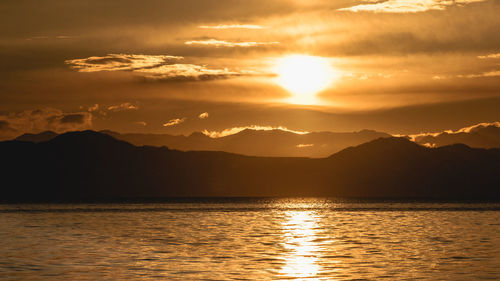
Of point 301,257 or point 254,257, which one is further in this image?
point 254,257

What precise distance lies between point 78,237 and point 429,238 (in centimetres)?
3907

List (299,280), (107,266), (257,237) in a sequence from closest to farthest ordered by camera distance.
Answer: (299,280), (107,266), (257,237)

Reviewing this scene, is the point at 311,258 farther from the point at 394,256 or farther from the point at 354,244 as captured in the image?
the point at 354,244

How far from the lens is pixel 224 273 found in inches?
1850

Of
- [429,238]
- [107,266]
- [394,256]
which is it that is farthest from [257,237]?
[107,266]

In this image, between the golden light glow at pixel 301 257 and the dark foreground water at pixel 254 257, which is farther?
the dark foreground water at pixel 254 257

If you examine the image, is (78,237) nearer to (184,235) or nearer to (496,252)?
(184,235)

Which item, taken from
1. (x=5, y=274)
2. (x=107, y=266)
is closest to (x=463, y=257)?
(x=107, y=266)

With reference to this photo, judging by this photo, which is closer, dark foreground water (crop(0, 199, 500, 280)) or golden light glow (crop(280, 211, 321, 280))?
golden light glow (crop(280, 211, 321, 280))

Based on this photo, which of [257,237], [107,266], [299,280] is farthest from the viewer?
[257,237]

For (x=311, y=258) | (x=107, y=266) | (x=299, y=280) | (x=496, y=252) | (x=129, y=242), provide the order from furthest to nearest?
(x=129, y=242) → (x=496, y=252) → (x=311, y=258) → (x=107, y=266) → (x=299, y=280)

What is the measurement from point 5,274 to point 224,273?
1394 centimetres

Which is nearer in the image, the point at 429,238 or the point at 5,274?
the point at 5,274

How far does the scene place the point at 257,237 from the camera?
80.5 metres
